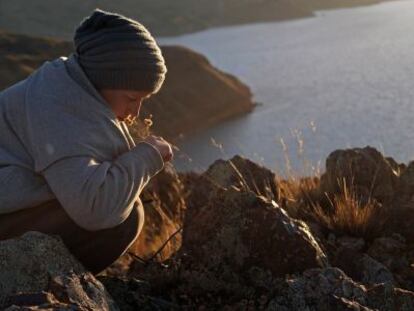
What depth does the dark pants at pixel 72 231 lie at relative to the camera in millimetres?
3342

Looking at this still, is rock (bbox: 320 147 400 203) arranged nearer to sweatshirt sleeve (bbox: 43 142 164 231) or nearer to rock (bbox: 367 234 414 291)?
rock (bbox: 367 234 414 291)

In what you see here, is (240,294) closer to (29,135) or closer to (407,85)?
(29,135)

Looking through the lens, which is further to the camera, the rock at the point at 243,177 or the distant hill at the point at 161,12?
the distant hill at the point at 161,12

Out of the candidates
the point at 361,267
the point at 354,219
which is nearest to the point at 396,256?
the point at 354,219

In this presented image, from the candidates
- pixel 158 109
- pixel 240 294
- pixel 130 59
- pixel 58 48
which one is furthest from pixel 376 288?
pixel 58 48

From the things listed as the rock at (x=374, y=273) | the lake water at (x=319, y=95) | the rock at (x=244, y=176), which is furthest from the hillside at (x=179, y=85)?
the rock at (x=374, y=273)

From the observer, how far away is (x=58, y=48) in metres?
51.8

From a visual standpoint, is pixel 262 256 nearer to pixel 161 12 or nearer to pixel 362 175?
pixel 362 175

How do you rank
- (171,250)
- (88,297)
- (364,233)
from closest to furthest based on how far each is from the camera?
(88,297) → (364,233) → (171,250)

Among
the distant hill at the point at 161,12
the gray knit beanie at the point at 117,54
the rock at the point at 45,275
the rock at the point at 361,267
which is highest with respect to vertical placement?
the gray knit beanie at the point at 117,54

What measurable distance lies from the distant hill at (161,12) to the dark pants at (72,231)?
9696cm

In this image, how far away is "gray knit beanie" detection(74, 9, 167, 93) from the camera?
3273 millimetres

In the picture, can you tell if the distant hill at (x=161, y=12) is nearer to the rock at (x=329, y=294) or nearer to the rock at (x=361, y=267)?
the rock at (x=361, y=267)

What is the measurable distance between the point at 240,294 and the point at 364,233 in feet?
5.38
